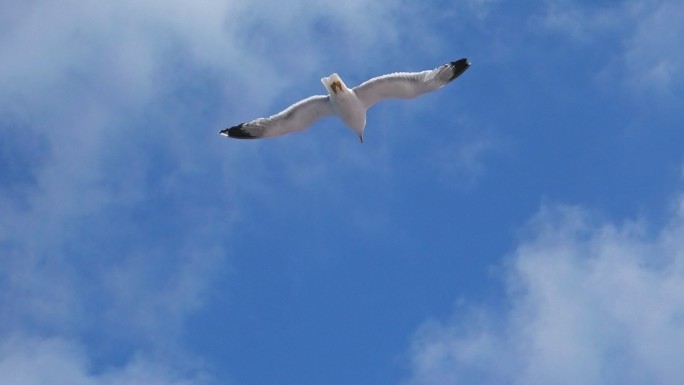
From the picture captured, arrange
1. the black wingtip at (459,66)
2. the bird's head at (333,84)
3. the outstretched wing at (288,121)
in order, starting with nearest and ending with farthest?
1. the bird's head at (333,84)
2. the black wingtip at (459,66)
3. the outstretched wing at (288,121)

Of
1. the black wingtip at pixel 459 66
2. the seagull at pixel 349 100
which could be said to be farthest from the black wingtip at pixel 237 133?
the black wingtip at pixel 459 66

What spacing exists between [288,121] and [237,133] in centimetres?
213

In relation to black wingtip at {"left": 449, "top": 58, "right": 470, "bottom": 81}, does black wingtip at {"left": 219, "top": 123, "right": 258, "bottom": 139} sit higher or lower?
lower

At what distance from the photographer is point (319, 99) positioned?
49094 millimetres

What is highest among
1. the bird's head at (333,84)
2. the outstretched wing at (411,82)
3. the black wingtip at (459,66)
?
the black wingtip at (459,66)

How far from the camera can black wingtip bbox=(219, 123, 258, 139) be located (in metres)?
50.2

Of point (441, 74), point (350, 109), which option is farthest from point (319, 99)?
point (441, 74)

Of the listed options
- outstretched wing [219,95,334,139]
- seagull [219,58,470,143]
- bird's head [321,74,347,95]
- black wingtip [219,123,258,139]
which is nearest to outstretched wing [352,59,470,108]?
seagull [219,58,470,143]

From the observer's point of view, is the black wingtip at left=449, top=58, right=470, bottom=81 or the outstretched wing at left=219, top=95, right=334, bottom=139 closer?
the black wingtip at left=449, top=58, right=470, bottom=81

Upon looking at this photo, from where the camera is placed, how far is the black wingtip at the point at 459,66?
48312mm

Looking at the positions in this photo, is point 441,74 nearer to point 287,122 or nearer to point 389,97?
point 389,97

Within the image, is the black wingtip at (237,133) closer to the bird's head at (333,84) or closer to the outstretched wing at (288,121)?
the outstretched wing at (288,121)

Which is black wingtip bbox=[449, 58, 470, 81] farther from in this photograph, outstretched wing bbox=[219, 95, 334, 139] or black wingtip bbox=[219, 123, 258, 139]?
black wingtip bbox=[219, 123, 258, 139]

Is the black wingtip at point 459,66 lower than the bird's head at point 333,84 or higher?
higher
